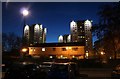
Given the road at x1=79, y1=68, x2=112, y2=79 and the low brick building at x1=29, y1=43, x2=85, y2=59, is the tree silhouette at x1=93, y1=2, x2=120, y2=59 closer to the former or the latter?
the road at x1=79, y1=68, x2=112, y2=79

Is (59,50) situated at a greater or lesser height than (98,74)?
greater

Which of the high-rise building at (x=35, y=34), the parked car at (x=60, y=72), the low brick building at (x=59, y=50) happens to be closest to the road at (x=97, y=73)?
the parked car at (x=60, y=72)

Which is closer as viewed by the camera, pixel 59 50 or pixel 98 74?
pixel 98 74

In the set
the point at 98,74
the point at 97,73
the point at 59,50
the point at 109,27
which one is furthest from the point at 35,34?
the point at 98,74

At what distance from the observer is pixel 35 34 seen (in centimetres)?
8281

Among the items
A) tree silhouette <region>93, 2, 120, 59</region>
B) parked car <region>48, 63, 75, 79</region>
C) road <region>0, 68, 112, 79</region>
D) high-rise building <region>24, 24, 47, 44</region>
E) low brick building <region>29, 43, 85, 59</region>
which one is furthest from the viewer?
low brick building <region>29, 43, 85, 59</region>

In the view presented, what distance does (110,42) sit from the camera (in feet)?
147

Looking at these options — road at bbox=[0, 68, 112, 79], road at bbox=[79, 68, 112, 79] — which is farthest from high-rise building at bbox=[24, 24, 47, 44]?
road at bbox=[0, 68, 112, 79]

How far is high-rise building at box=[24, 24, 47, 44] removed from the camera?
78.8 m

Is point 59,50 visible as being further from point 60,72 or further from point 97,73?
point 60,72

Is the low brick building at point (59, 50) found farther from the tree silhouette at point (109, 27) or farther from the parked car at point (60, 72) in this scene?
the parked car at point (60, 72)

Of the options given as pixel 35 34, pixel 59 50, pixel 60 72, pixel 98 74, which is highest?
pixel 35 34

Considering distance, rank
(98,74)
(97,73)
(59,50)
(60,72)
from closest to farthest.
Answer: (60,72) < (98,74) < (97,73) < (59,50)

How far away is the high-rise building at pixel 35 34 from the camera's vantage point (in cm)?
7875
